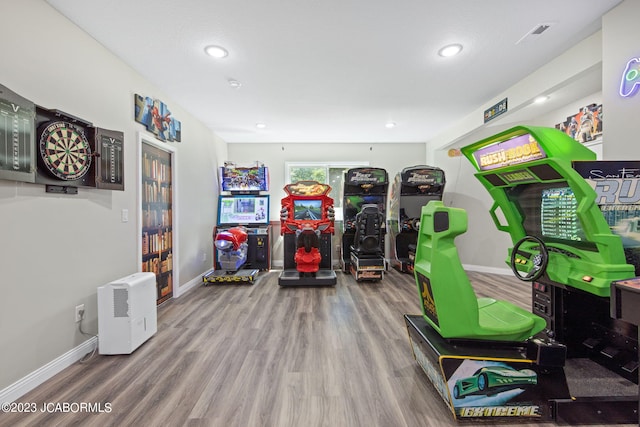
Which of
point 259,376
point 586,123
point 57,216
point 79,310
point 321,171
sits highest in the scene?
point 586,123

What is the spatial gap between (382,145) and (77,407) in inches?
235

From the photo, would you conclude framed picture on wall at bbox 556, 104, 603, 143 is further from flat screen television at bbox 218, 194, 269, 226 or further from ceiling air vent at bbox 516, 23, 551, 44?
flat screen television at bbox 218, 194, 269, 226

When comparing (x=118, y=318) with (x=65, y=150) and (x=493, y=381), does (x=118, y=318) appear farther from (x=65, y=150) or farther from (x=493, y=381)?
(x=493, y=381)

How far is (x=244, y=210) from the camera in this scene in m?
5.21

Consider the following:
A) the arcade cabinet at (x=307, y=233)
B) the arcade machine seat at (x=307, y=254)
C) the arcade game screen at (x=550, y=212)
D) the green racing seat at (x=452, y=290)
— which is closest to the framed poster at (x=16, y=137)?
the green racing seat at (x=452, y=290)

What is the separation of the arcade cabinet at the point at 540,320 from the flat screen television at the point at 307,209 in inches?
115

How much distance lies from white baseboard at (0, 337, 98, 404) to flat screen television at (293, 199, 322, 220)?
122 inches

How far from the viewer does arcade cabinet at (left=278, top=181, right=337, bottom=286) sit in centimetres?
411

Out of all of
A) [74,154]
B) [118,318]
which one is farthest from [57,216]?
[118,318]

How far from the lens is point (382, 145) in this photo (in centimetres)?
590

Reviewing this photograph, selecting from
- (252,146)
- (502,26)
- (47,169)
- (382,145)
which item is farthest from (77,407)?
(382,145)

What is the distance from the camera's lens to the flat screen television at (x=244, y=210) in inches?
202

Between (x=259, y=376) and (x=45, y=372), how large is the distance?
158 cm

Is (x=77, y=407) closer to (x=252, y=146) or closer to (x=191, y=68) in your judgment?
(x=191, y=68)
